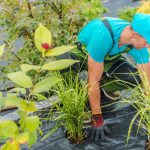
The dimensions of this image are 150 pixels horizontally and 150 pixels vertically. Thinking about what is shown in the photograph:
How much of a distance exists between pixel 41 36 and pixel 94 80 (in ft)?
5.00

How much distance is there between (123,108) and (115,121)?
0.21 meters

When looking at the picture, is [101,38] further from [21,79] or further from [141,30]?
[21,79]

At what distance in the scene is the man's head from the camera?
217 centimetres

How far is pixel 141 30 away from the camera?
2.19 meters

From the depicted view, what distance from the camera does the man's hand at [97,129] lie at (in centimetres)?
254

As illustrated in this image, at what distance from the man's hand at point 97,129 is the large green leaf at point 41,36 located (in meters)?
1.62

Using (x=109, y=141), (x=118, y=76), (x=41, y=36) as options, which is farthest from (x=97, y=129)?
(x=41, y=36)

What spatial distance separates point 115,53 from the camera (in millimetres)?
2666

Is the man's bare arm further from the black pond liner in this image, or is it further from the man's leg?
the man's leg

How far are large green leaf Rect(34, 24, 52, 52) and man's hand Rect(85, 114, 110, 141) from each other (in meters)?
1.62

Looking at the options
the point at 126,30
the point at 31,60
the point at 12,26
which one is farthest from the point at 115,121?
the point at 12,26

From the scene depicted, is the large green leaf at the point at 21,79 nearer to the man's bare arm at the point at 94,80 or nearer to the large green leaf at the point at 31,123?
the large green leaf at the point at 31,123

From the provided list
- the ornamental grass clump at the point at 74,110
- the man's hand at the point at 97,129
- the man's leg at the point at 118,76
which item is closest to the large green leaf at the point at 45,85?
the ornamental grass clump at the point at 74,110

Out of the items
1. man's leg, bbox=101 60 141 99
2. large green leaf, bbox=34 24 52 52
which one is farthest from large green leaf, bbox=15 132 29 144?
man's leg, bbox=101 60 141 99
